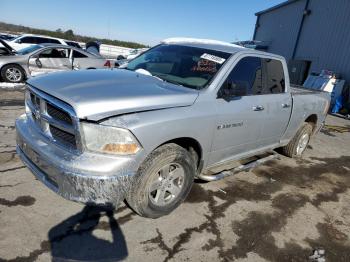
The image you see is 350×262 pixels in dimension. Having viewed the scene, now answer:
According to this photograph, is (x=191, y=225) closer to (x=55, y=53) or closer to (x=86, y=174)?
(x=86, y=174)

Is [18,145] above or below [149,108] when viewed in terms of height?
below

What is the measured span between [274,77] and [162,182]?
8.55 ft

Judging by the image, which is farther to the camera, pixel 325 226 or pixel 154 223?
pixel 325 226

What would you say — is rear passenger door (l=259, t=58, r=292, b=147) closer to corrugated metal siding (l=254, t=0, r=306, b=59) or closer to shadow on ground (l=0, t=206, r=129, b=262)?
shadow on ground (l=0, t=206, r=129, b=262)

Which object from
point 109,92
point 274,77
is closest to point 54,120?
point 109,92

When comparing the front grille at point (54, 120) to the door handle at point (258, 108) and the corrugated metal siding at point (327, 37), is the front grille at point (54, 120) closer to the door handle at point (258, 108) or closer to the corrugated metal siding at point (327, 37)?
the door handle at point (258, 108)

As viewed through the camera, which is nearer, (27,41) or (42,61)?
(42,61)

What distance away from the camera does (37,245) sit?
2.91 meters

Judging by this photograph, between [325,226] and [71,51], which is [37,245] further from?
[71,51]

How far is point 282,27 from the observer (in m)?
23.8

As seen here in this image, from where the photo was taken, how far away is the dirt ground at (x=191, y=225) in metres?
2.99

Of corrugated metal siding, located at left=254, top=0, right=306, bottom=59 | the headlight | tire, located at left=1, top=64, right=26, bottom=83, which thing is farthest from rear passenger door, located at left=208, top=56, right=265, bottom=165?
corrugated metal siding, located at left=254, top=0, right=306, bottom=59

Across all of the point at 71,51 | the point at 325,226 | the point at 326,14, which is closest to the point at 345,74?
the point at 326,14

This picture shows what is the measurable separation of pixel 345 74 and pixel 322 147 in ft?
34.4
